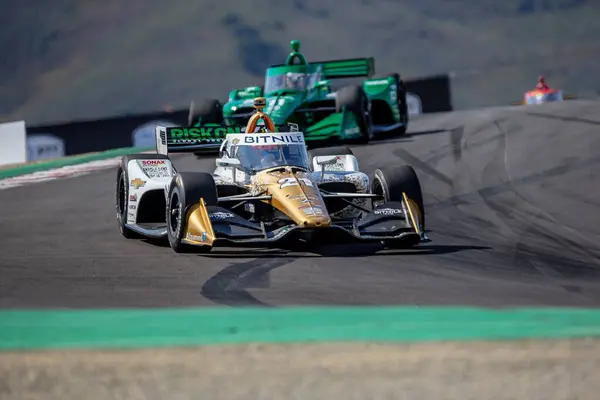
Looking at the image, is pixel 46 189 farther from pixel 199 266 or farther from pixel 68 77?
pixel 68 77

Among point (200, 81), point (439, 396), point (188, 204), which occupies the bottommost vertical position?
point (439, 396)

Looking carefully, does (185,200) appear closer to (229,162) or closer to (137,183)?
(229,162)

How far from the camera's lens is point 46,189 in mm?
16141

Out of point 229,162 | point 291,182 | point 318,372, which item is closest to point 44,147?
point 229,162

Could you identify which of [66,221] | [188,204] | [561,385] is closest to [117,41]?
[66,221]

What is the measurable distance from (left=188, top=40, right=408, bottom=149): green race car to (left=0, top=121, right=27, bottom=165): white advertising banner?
4.84m

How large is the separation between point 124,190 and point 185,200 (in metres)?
2.04

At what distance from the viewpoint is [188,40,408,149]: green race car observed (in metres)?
18.9

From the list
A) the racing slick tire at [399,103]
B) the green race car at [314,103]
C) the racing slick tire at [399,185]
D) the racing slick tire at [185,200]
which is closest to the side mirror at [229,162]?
the racing slick tire at [185,200]

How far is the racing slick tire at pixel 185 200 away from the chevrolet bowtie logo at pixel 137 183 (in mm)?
1077

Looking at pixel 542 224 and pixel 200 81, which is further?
pixel 200 81

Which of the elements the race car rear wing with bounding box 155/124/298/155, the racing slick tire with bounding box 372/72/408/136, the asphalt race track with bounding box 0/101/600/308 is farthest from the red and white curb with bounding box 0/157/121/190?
the racing slick tire with bounding box 372/72/408/136

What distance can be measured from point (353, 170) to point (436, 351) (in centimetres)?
623

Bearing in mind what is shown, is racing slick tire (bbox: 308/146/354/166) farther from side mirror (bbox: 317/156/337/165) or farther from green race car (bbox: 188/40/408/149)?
green race car (bbox: 188/40/408/149)
